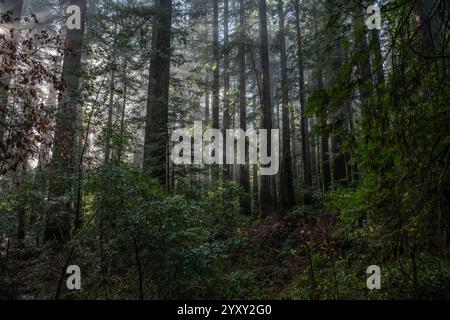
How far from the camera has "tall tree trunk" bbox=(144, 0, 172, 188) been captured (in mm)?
10477

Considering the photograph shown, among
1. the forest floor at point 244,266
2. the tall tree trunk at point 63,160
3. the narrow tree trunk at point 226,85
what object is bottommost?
the forest floor at point 244,266

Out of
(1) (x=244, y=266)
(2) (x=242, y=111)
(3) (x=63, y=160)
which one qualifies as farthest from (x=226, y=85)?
(1) (x=244, y=266)

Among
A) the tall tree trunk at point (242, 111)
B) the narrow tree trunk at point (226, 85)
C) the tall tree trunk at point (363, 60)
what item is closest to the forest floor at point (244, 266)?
the tall tree trunk at point (363, 60)

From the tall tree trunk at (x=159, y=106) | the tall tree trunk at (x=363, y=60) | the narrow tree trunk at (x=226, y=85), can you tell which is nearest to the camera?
the tall tree trunk at (x=363, y=60)

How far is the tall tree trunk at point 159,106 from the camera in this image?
10.5 m

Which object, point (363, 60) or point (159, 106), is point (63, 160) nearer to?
point (159, 106)

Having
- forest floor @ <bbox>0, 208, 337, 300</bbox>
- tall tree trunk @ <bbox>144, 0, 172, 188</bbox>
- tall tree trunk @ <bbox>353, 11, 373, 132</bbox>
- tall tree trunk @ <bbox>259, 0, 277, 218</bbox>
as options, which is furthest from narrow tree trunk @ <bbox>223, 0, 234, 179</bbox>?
tall tree trunk @ <bbox>353, 11, 373, 132</bbox>

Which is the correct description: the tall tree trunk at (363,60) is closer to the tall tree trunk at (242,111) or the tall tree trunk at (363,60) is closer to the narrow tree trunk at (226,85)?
the tall tree trunk at (242,111)

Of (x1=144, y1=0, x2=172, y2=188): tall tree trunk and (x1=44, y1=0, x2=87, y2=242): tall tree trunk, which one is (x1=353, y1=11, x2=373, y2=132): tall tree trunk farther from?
(x1=144, y1=0, x2=172, y2=188): tall tree trunk

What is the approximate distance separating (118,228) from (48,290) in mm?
1531

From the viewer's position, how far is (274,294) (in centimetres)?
634

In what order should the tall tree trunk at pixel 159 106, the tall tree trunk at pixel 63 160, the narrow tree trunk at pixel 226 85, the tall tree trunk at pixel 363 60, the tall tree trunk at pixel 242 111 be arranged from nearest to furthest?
the tall tree trunk at pixel 363 60, the tall tree trunk at pixel 63 160, the tall tree trunk at pixel 159 106, the tall tree trunk at pixel 242 111, the narrow tree trunk at pixel 226 85
